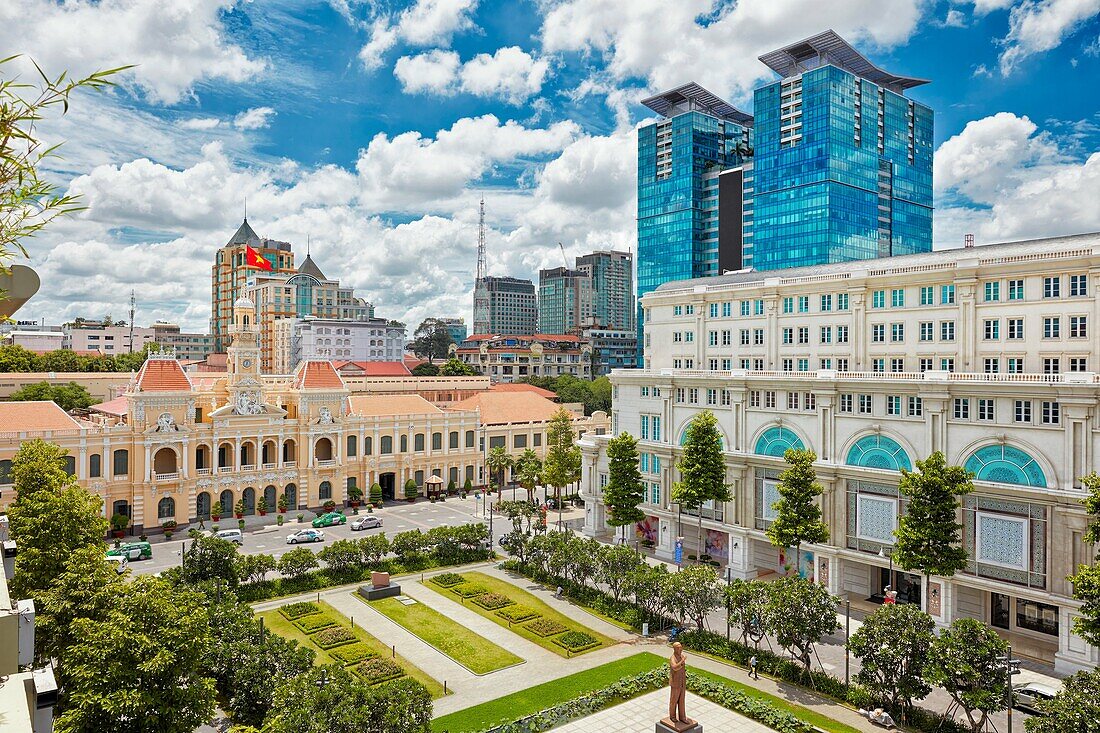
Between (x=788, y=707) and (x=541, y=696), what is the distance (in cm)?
1186

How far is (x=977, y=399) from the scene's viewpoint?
4278cm

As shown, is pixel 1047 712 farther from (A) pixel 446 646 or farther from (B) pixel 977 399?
(A) pixel 446 646

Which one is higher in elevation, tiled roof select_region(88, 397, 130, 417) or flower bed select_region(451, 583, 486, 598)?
tiled roof select_region(88, 397, 130, 417)

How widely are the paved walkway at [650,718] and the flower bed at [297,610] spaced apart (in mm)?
21271

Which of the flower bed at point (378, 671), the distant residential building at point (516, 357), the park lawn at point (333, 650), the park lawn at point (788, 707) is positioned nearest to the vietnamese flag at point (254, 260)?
the distant residential building at point (516, 357)

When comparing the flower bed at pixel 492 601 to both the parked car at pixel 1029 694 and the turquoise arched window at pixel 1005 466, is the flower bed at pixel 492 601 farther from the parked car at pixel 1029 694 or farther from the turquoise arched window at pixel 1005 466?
the turquoise arched window at pixel 1005 466

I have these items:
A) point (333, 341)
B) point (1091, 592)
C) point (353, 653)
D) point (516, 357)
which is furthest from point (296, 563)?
point (516, 357)

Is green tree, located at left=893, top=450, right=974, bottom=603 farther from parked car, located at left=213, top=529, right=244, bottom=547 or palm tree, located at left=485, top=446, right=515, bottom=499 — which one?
parked car, located at left=213, top=529, right=244, bottom=547

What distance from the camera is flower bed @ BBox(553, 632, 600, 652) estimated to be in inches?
1654

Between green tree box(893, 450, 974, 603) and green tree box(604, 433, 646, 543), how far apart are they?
2175cm

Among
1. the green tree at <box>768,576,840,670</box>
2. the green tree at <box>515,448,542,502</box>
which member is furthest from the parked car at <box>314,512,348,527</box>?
the green tree at <box>768,576,840,670</box>

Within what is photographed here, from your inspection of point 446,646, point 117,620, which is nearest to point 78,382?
point 446,646

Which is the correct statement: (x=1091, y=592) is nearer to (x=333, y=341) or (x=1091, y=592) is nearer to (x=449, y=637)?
(x=449, y=637)

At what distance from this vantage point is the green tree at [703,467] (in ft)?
172
